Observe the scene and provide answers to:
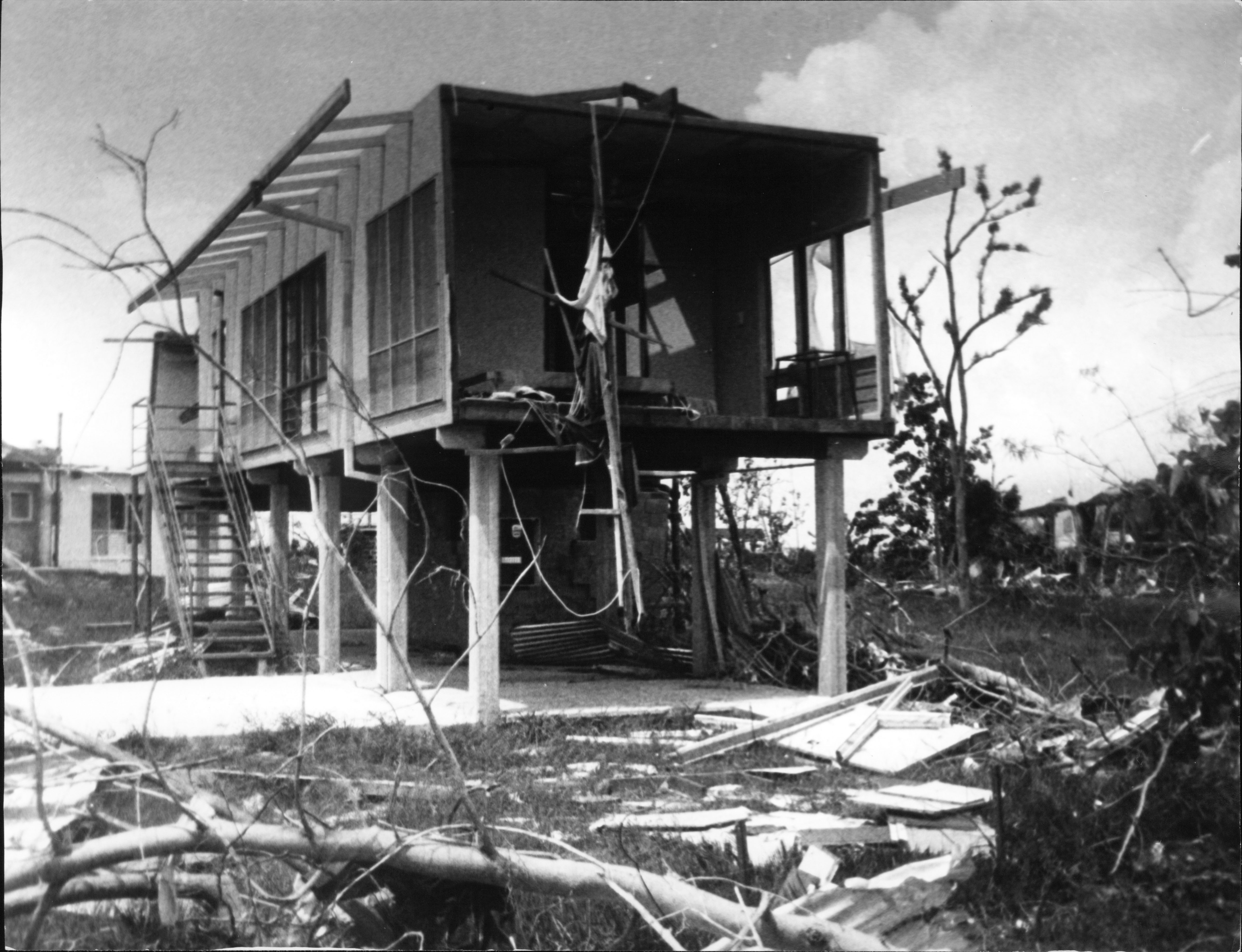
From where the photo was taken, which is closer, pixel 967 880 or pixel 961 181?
pixel 967 880

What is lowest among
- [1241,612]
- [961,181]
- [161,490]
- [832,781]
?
[832,781]

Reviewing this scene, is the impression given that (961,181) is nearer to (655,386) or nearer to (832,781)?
(655,386)

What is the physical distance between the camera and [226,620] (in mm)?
16766

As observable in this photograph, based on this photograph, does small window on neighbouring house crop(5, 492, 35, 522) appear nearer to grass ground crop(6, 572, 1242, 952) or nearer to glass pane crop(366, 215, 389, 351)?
grass ground crop(6, 572, 1242, 952)

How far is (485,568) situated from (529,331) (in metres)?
3.36

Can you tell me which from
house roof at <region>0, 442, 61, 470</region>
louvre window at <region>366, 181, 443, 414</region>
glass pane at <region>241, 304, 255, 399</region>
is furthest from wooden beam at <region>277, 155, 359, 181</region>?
house roof at <region>0, 442, 61, 470</region>

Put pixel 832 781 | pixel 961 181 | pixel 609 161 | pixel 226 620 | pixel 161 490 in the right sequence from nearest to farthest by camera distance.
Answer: pixel 832 781, pixel 961 181, pixel 609 161, pixel 226 620, pixel 161 490

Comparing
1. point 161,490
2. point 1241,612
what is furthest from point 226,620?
point 1241,612

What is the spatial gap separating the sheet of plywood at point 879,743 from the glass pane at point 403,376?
4912 mm

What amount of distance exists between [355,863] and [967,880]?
9.70ft

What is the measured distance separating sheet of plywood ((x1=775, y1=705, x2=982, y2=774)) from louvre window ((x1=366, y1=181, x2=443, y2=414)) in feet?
15.2

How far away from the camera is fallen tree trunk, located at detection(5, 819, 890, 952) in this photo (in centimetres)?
466

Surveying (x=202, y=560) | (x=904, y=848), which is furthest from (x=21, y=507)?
(x=202, y=560)

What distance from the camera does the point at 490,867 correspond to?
16.3ft
